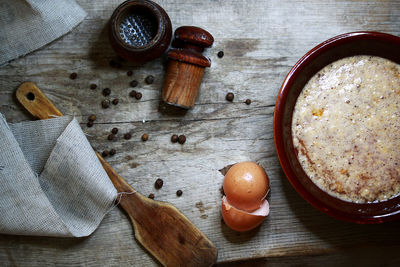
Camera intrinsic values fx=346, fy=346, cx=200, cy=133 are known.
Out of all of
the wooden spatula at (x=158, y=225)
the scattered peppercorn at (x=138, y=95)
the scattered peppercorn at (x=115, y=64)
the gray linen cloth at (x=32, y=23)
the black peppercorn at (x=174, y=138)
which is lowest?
the wooden spatula at (x=158, y=225)

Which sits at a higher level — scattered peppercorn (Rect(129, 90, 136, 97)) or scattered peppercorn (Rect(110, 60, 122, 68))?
scattered peppercorn (Rect(110, 60, 122, 68))

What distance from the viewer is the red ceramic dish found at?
1.36 m

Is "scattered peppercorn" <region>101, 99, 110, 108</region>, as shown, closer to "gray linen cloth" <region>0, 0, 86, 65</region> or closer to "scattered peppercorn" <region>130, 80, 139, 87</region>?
"scattered peppercorn" <region>130, 80, 139, 87</region>

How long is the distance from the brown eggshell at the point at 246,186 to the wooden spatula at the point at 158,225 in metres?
0.25

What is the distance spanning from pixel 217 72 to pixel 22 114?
0.92 m

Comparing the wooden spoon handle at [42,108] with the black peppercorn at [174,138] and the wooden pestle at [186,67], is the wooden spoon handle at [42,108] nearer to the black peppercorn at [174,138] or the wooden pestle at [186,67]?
the black peppercorn at [174,138]

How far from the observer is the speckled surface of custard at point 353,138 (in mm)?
1451

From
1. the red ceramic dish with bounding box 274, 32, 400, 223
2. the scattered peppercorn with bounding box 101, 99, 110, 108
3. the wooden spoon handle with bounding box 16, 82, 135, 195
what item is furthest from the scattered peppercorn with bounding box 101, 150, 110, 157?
the red ceramic dish with bounding box 274, 32, 400, 223

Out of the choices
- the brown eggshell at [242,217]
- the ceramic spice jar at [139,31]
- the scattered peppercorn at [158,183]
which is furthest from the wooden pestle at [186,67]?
the brown eggshell at [242,217]

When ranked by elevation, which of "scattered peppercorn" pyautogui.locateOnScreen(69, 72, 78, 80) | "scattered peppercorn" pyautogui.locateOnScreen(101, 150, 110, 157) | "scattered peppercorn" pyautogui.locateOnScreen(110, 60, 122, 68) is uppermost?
"scattered peppercorn" pyautogui.locateOnScreen(110, 60, 122, 68)

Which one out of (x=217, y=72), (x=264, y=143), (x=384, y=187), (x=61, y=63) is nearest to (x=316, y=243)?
(x=384, y=187)

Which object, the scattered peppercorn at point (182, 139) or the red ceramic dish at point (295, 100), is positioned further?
the scattered peppercorn at point (182, 139)

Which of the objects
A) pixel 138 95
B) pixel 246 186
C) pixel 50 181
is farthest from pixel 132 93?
pixel 246 186

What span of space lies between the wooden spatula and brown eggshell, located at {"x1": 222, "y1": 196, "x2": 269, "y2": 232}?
157 millimetres
